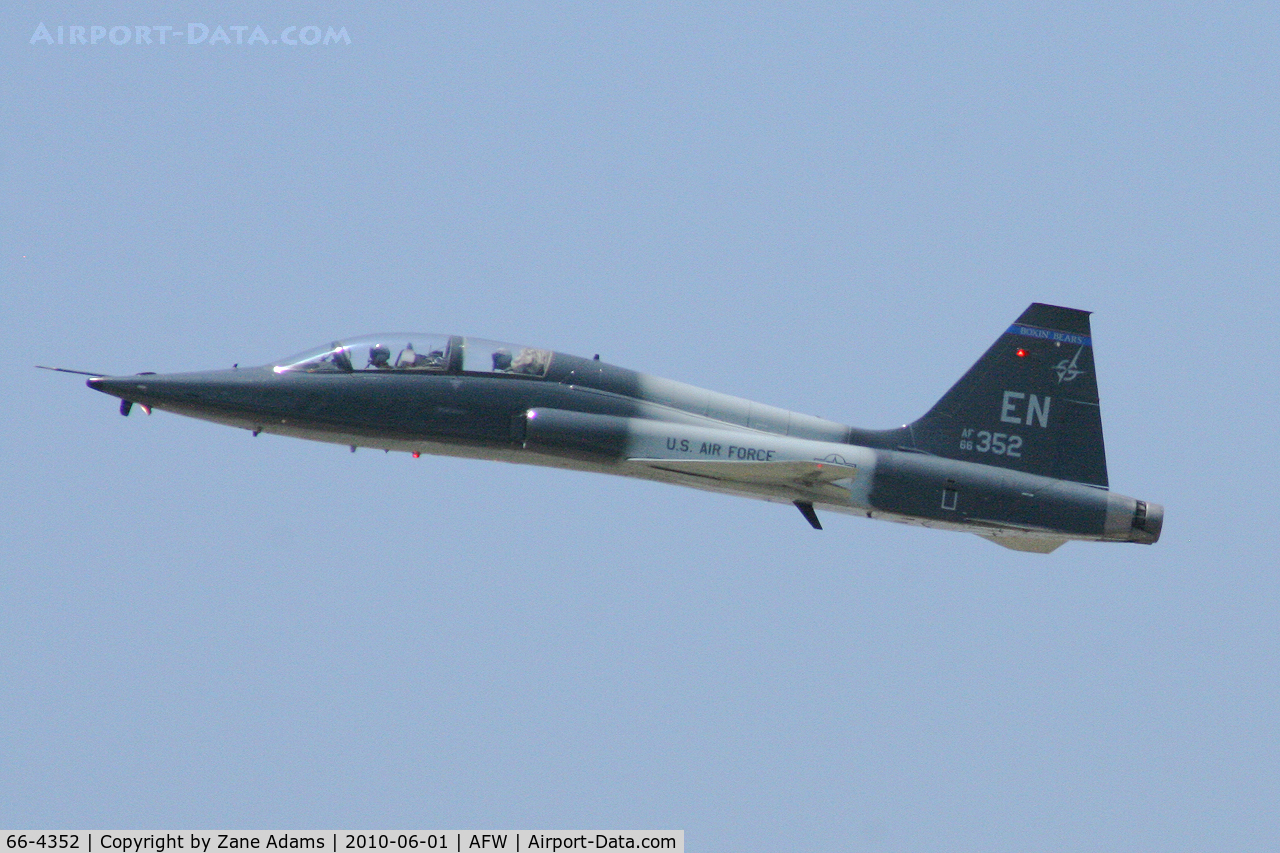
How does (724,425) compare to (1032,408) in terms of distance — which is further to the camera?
(1032,408)

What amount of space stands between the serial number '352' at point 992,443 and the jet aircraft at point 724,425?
2cm

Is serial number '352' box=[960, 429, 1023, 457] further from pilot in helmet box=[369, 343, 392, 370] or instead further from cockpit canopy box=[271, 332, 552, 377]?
pilot in helmet box=[369, 343, 392, 370]

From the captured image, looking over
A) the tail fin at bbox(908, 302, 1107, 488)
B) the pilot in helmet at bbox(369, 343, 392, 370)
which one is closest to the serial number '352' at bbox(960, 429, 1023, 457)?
the tail fin at bbox(908, 302, 1107, 488)

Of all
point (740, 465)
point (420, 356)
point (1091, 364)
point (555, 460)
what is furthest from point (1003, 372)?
point (420, 356)

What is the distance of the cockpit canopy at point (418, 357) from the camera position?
23188 mm

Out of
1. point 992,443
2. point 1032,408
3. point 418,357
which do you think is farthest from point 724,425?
point 1032,408

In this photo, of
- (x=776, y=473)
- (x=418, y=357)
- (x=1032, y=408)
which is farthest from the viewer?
(x=1032, y=408)

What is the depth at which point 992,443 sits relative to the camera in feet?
79.5

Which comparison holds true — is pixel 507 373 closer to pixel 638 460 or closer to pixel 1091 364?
pixel 638 460

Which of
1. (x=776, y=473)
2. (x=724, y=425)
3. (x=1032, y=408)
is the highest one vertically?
(x=1032, y=408)

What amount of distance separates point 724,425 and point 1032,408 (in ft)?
15.4

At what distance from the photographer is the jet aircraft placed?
22906 millimetres

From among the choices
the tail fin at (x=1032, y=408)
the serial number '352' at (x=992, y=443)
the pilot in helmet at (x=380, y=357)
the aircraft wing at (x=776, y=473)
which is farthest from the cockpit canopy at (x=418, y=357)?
the serial number '352' at (x=992, y=443)

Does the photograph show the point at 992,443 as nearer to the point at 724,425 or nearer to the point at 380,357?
the point at 724,425
